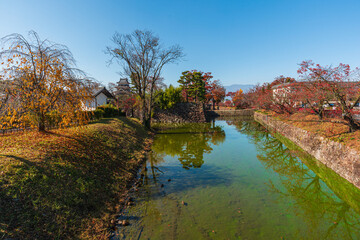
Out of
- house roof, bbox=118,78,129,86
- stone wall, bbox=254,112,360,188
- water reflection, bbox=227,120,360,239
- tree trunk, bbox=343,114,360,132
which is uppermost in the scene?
house roof, bbox=118,78,129,86

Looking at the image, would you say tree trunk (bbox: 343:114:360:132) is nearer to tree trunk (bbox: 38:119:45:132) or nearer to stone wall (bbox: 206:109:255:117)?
tree trunk (bbox: 38:119:45:132)

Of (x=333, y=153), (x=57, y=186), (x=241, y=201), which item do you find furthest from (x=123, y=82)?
(x=333, y=153)

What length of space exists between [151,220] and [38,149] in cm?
587

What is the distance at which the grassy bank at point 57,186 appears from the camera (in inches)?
170

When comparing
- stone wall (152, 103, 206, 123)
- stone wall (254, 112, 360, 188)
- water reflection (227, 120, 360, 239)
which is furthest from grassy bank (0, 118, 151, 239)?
stone wall (152, 103, 206, 123)

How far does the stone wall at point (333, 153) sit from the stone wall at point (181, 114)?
22.5 meters

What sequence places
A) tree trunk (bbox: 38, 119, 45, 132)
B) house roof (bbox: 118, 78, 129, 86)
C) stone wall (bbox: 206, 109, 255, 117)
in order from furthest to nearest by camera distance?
house roof (bbox: 118, 78, 129, 86)
stone wall (bbox: 206, 109, 255, 117)
tree trunk (bbox: 38, 119, 45, 132)

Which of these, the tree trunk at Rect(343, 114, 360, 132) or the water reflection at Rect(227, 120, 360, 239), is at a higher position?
the tree trunk at Rect(343, 114, 360, 132)

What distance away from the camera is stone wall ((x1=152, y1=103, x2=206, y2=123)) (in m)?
36.8

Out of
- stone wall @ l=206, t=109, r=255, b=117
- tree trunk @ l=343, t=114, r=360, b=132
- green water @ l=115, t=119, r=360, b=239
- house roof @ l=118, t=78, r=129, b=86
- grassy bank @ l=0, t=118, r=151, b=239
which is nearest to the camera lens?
grassy bank @ l=0, t=118, r=151, b=239

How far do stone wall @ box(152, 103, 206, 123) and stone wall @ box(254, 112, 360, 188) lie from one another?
22500mm

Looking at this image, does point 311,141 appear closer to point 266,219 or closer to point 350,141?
point 350,141

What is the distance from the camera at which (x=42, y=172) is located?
227 inches

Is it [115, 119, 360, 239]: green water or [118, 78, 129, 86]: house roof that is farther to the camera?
[118, 78, 129, 86]: house roof
